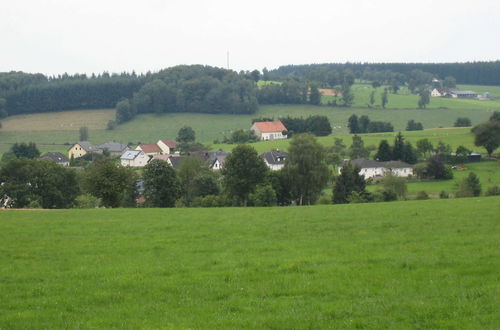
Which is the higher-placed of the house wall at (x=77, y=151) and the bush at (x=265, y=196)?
the bush at (x=265, y=196)

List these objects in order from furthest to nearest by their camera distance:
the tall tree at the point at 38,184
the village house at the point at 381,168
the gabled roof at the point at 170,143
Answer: the gabled roof at the point at 170,143
the village house at the point at 381,168
the tall tree at the point at 38,184

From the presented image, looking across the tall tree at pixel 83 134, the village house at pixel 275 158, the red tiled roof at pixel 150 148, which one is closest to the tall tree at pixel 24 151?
the red tiled roof at pixel 150 148

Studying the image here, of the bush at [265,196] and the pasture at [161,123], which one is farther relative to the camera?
the pasture at [161,123]

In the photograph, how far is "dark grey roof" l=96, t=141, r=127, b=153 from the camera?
425 ft

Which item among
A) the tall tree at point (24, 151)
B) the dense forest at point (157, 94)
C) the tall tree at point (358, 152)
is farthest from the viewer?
the dense forest at point (157, 94)

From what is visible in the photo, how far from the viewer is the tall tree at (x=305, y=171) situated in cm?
5784

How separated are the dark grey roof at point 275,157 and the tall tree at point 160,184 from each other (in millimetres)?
47257

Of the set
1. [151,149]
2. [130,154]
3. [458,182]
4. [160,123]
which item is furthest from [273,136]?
[458,182]

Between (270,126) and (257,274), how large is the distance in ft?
421

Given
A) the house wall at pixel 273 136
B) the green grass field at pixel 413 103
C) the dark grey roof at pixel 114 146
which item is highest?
the green grass field at pixel 413 103

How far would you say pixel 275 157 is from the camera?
10206cm

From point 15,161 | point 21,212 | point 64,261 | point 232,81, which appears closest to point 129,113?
point 232,81

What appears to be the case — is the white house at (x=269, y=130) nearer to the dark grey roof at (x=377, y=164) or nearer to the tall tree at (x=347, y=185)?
the dark grey roof at (x=377, y=164)

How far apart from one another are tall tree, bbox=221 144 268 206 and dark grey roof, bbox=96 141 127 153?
77449mm
